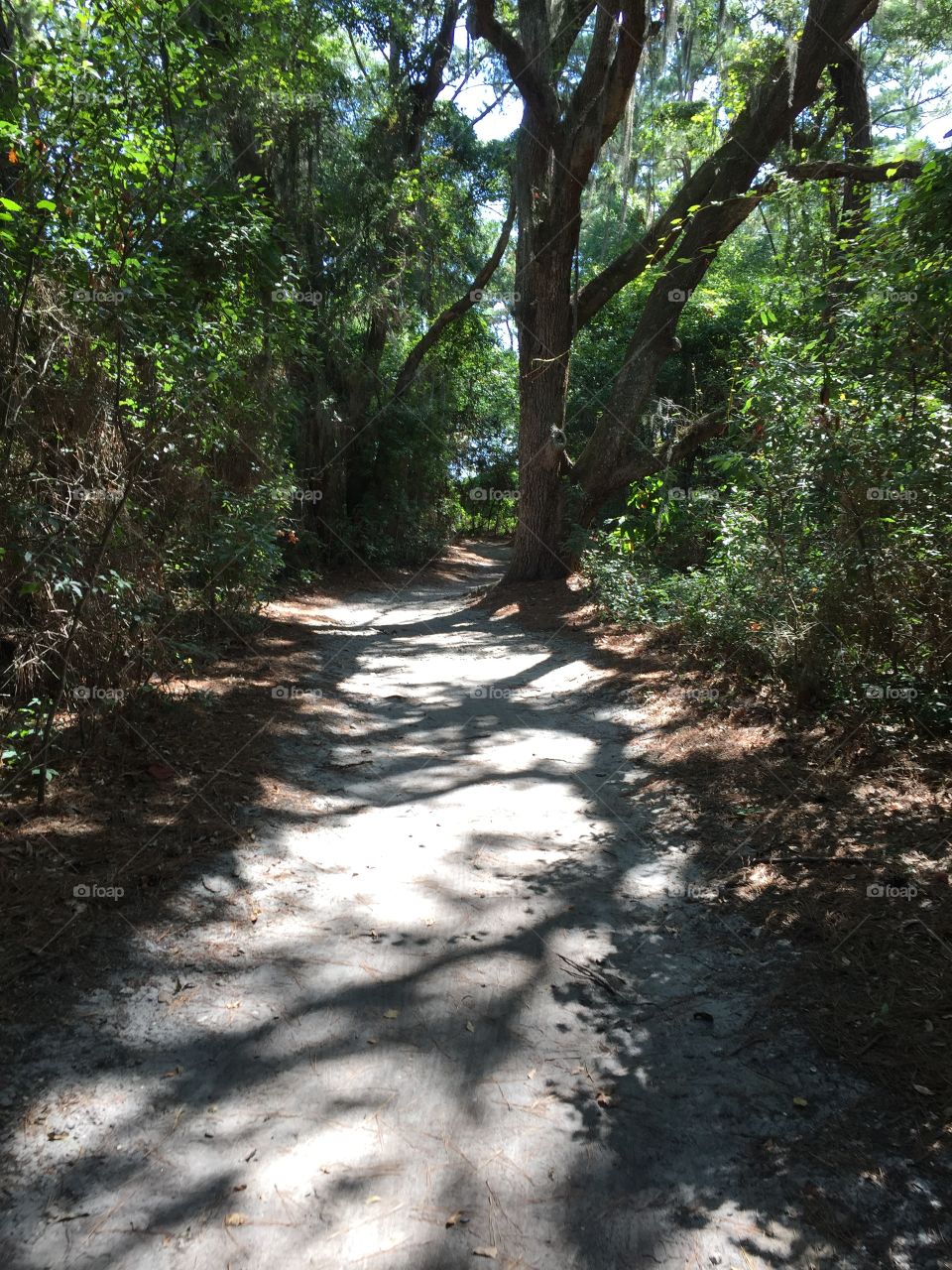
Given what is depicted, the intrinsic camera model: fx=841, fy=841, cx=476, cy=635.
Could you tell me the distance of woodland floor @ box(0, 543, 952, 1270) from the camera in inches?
91.0

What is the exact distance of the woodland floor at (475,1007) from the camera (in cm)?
231

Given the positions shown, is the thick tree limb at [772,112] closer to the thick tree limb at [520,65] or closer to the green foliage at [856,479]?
the thick tree limb at [520,65]

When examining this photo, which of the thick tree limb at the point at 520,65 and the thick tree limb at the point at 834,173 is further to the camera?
the thick tree limb at the point at 520,65

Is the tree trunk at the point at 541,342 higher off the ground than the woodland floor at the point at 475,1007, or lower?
higher

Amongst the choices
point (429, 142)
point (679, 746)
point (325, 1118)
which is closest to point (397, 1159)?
point (325, 1118)

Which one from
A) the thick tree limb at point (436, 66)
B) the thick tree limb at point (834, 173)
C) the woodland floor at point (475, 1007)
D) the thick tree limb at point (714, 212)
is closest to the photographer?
the woodland floor at point (475, 1007)

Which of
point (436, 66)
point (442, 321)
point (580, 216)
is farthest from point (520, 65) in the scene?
point (442, 321)

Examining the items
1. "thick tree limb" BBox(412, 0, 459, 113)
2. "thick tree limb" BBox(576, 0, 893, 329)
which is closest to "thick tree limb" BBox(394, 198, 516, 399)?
"thick tree limb" BBox(412, 0, 459, 113)

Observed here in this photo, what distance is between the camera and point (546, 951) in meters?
3.75

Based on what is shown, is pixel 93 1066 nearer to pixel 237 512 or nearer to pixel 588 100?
pixel 237 512

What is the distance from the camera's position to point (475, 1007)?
3.33 metres

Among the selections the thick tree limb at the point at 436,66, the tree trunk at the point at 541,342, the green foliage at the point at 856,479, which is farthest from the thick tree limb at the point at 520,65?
the green foliage at the point at 856,479

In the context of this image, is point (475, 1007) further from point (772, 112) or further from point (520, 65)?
point (520, 65)

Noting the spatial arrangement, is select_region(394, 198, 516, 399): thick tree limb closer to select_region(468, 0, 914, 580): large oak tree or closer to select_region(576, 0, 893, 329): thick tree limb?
select_region(468, 0, 914, 580): large oak tree
